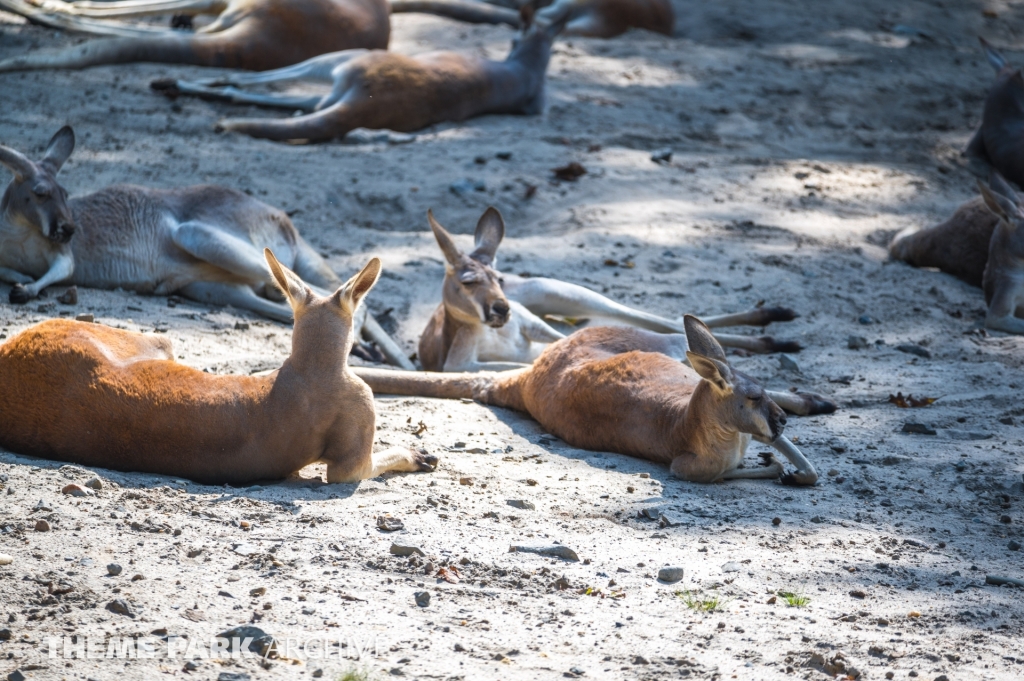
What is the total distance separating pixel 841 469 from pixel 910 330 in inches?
90.3

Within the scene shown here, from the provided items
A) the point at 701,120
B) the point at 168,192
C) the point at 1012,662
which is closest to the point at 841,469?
the point at 1012,662

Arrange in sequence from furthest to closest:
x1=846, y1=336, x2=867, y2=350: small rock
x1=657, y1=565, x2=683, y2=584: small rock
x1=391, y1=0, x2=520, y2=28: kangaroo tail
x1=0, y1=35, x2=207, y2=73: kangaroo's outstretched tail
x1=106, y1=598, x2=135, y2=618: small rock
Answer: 1. x1=391, y1=0, x2=520, y2=28: kangaroo tail
2. x1=0, y1=35, x2=207, y2=73: kangaroo's outstretched tail
3. x1=846, y1=336, x2=867, y2=350: small rock
4. x1=657, y1=565, x2=683, y2=584: small rock
5. x1=106, y1=598, x2=135, y2=618: small rock

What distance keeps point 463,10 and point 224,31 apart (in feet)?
9.45

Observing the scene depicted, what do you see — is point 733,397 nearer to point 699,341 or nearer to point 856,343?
point 699,341

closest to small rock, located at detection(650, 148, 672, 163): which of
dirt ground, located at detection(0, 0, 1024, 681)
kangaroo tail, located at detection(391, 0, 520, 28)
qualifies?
dirt ground, located at detection(0, 0, 1024, 681)

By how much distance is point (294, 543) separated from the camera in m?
3.30

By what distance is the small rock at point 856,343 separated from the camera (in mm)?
6061

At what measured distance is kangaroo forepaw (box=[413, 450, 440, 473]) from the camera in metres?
4.19

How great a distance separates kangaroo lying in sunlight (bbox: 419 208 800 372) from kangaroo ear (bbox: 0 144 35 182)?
6.98 ft

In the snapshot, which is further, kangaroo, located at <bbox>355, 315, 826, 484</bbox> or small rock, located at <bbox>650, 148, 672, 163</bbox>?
small rock, located at <bbox>650, 148, 672, 163</bbox>

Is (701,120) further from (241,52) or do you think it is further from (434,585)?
(434,585)

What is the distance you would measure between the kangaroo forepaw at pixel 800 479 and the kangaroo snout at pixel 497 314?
1.91m

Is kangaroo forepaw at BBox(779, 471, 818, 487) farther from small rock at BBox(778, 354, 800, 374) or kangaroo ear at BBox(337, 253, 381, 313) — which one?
kangaroo ear at BBox(337, 253, 381, 313)

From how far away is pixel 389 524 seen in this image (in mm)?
3518
